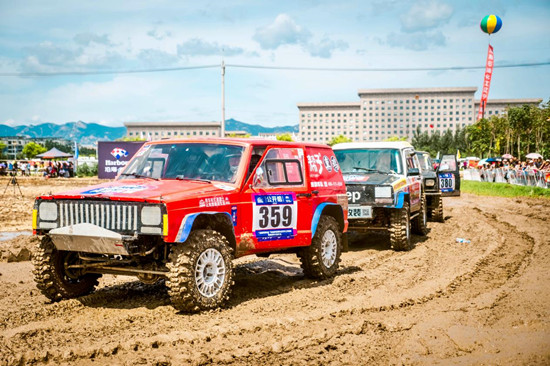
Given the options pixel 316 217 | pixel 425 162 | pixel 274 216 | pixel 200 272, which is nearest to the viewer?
pixel 200 272

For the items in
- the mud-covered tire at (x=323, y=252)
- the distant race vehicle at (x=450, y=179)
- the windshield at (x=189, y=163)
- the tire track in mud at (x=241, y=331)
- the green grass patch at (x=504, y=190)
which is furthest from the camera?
the green grass patch at (x=504, y=190)

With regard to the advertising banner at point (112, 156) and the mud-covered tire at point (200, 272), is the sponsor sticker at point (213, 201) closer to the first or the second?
the mud-covered tire at point (200, 272)

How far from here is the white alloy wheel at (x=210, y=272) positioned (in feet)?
21.6

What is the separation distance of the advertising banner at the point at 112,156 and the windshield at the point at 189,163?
88.8ft

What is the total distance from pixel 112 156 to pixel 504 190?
22120mm

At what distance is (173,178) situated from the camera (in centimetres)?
750

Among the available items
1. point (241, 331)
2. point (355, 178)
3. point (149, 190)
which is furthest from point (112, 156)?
point (241, 331)

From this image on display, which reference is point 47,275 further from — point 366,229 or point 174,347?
point 366,229

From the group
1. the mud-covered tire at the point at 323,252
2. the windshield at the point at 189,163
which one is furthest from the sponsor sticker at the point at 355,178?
the windshield at the point at 189,163

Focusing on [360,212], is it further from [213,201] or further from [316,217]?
[213,201]

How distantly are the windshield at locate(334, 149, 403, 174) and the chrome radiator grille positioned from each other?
7698 mm

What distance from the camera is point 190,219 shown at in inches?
254

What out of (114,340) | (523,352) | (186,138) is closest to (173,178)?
(186,138)

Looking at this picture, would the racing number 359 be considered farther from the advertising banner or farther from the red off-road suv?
the advertising banner
